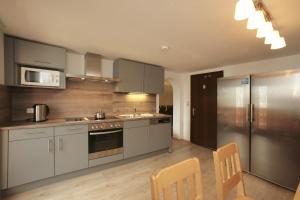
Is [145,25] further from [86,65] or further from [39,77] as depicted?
[39,77]

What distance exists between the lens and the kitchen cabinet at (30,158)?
198 cm

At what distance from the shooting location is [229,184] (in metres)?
1.12

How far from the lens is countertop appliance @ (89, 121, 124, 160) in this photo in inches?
103

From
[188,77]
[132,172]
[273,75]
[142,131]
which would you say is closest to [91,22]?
[142,131]

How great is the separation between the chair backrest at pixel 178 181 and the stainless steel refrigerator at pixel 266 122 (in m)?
2.01

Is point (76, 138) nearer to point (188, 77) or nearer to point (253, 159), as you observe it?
point (253, 159)

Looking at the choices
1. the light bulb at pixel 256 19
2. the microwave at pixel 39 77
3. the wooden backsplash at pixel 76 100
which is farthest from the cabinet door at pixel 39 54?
the light bulb at pixel 256 19

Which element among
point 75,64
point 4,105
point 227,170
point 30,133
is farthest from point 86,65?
point 227,170

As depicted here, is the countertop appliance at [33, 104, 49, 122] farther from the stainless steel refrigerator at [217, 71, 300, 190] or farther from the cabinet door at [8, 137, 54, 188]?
the stainless steel refrigerator at [217, 71, 300, 190]

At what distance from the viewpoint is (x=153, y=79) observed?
3.75 m

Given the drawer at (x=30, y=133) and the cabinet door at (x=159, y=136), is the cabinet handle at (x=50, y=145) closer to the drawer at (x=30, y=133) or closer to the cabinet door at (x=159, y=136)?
the drawer at (x=30, y=133)

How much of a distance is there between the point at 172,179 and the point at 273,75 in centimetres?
235

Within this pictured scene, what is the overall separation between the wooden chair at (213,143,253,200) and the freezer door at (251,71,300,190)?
1.42 metres

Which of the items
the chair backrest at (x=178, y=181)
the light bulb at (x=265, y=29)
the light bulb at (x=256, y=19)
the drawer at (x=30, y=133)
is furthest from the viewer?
the drawer at (x=30, y=133)
